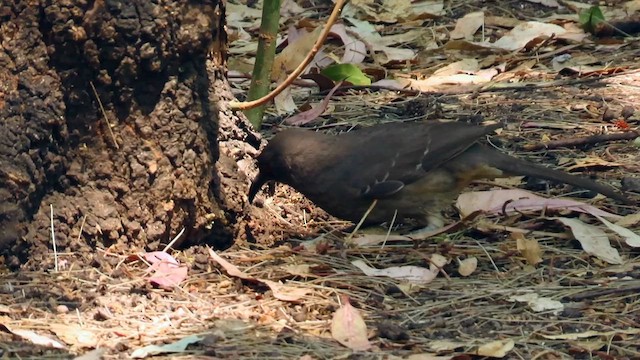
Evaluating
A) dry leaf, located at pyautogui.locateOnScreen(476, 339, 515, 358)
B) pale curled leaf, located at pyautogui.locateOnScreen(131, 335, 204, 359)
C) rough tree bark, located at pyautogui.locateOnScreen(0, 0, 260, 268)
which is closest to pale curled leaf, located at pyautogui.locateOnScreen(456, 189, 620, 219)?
rough tree bark, located at pyautogui.locateOnScreen(0, 0, 260, 268)

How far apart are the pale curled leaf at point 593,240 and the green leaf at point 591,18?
324 centimetres

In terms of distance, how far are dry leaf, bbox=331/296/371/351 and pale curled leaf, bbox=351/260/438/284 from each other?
47 cm

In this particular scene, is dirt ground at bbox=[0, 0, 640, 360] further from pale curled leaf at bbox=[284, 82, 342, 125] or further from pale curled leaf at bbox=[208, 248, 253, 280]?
pale curled leaf at bbox=[284, 82, 342, 125]

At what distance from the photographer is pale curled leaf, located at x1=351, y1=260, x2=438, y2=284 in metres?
4.84

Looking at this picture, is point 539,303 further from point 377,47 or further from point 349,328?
point 377,47

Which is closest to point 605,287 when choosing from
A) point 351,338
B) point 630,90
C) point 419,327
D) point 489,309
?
point 489,309

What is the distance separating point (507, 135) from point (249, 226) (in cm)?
187

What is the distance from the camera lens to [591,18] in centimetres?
822

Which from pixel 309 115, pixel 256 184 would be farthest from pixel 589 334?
pixel 309 115

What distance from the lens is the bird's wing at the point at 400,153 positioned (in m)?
5.71

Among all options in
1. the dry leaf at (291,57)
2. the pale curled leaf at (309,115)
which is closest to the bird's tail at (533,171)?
the pale curled leaf at (309,115)

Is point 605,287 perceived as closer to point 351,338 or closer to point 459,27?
point 351,338

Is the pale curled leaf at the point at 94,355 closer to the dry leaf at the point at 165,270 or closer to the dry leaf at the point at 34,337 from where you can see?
the dry leaf at the point at 34,337

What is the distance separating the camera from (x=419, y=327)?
170 inches
